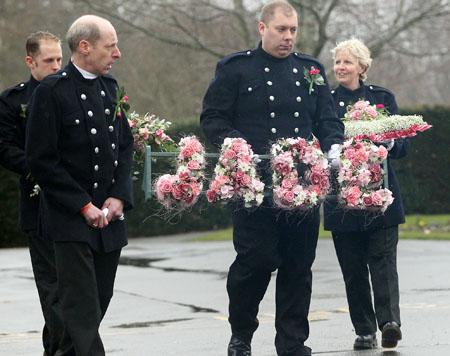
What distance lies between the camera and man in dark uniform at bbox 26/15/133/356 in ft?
20.8

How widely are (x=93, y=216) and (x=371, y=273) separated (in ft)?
9.23

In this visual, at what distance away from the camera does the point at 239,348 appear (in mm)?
7617

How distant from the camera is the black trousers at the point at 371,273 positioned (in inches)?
→ 330

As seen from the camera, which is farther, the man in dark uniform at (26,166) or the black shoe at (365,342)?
the black shoe at (365,342)

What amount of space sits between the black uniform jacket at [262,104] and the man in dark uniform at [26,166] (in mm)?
1055

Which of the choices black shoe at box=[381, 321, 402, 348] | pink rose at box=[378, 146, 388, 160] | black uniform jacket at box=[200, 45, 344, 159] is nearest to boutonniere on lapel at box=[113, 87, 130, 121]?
black uniform jacket at box=[200, 45, 344, 159]

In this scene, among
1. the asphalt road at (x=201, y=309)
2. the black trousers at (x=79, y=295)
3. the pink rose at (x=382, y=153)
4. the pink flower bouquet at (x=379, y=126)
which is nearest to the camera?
the black trousers at (x=79, y=295)

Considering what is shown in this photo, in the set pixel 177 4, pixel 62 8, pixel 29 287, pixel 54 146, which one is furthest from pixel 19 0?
pixel 54 146

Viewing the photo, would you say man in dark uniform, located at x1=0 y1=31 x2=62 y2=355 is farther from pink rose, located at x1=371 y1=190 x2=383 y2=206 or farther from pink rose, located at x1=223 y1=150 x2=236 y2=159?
pink rose, located at x1=371 y1=190 x2=383 y2=206

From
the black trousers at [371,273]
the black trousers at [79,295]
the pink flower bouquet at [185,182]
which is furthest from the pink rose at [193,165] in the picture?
the black trousers at [371,273]

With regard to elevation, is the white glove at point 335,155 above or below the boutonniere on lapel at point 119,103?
below

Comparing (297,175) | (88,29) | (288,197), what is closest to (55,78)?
(88,29)

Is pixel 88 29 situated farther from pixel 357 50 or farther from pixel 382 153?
pixel 357 50

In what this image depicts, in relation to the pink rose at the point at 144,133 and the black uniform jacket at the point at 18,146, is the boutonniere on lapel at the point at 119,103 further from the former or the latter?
the pink rose at the point at 144,133
